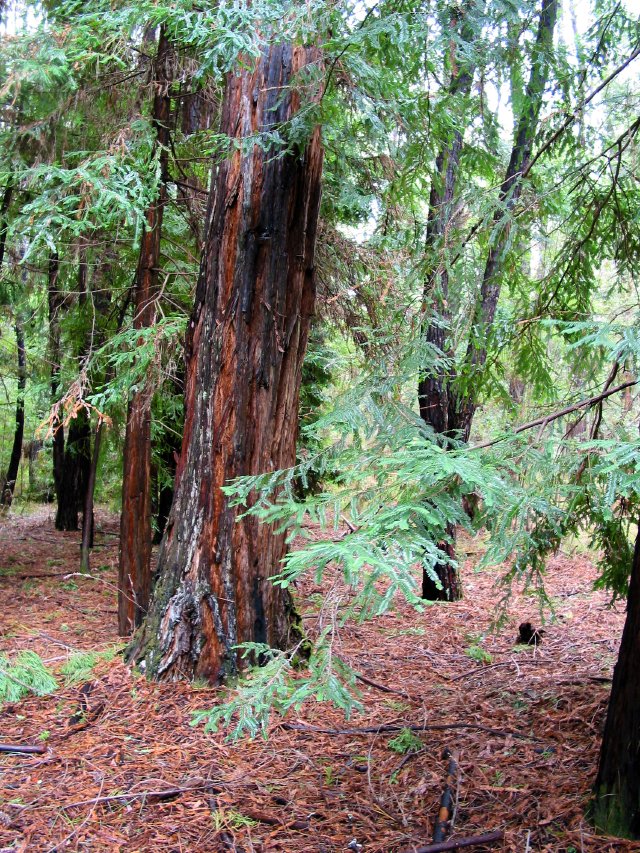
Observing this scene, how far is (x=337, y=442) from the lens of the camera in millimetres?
3967

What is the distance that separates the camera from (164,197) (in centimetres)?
663

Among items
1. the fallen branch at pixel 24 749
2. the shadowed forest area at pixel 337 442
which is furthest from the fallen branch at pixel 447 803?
the fallen branch at pixel 24 749

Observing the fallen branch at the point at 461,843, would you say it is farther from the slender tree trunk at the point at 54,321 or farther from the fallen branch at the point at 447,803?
the slender tree trunk at the point at 54,321

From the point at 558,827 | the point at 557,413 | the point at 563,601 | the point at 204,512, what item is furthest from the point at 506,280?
the point at 563,601

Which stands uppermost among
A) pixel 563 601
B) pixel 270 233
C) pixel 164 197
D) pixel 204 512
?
pixel 164 197

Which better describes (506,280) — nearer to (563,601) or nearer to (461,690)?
(461,690)

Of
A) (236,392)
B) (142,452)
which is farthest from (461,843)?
(142,452)

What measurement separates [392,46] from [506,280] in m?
1.67

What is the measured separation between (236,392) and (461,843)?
10.9ft

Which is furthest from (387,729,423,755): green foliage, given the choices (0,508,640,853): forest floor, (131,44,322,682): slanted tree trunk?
(131,44,322,682): slanted tree trunk

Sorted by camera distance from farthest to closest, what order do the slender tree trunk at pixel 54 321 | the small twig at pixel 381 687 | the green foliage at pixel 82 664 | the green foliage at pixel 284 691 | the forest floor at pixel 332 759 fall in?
the slender tree trunk at pixel 54 321 < the green foliage at pixel 82 664 < the small twig at pixel 381 687 < the forest floor at pixel 332 759 < the green foliage at pixel 284 691

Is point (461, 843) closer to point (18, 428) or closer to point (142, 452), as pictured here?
point (142, 452)

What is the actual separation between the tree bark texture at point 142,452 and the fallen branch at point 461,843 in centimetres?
394

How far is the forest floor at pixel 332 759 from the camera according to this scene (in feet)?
11.1
